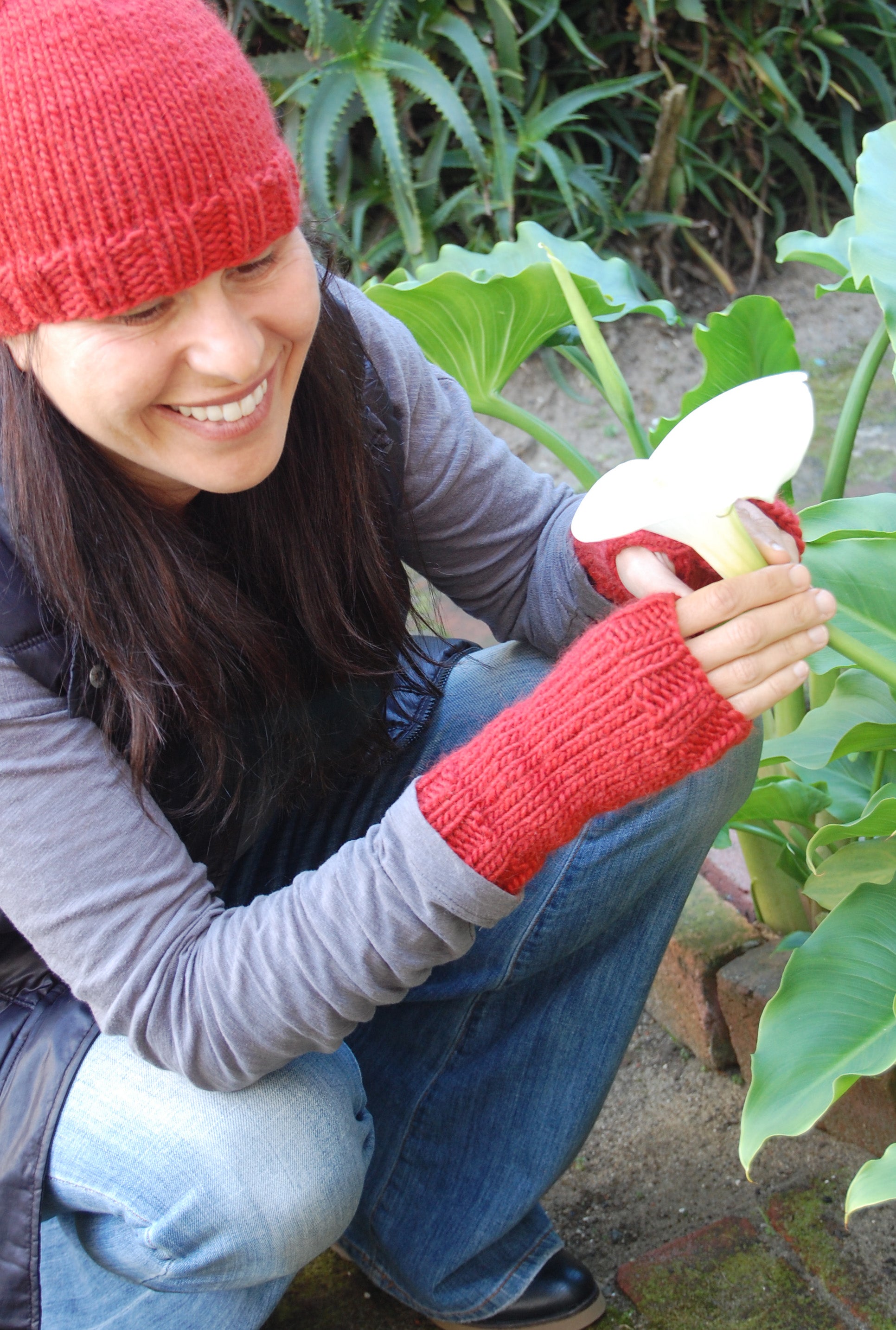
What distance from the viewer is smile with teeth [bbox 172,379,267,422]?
800 mm

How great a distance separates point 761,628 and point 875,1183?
37cm

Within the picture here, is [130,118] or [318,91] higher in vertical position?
[130,118]

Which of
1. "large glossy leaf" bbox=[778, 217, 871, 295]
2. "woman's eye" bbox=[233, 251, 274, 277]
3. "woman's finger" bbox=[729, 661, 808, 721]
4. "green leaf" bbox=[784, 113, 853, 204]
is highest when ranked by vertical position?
"woman's eye" bbox=[233, 251, 274, 277]

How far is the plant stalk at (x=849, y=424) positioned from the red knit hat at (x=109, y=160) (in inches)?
28.0

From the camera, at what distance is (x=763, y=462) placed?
2.31 feet

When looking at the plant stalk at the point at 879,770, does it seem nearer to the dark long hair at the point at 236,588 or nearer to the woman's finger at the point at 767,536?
the woman's finger at the point at 767,536

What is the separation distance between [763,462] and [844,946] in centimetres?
42

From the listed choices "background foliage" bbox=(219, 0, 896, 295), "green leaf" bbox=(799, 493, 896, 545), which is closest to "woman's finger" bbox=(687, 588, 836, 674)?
"green leaf" bbox=(799, 493, 896, 545)

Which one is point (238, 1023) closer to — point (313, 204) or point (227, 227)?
point (227, 227)

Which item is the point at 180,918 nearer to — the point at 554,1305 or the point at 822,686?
the point at 554,1305

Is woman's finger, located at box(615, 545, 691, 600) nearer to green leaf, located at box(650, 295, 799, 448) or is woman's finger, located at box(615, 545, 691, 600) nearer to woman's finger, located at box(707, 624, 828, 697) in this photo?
woman's finger, located at box(707, 624, 828, 697)

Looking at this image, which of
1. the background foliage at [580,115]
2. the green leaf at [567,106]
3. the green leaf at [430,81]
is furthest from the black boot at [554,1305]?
the green leaf at [567,106]

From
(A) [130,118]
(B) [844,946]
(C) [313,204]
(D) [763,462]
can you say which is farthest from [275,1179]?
(C) [313,204]

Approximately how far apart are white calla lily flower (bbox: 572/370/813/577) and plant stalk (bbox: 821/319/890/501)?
1.63 feet
